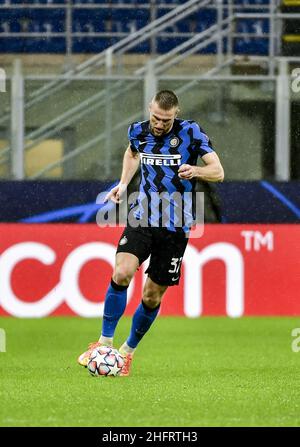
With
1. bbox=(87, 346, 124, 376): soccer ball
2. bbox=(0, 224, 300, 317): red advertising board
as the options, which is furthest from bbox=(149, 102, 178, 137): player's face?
bbox=(0, 224, 300, 317): red advertising board

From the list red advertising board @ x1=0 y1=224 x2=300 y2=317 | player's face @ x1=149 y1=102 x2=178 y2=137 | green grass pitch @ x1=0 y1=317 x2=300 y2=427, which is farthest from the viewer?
red advertising board @ x1=0 y1=224 x2=300 y2=317

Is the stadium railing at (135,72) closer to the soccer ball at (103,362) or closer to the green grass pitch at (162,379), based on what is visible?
the green grass pitch at (162,379)

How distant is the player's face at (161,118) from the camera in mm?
7648

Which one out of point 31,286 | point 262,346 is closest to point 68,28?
point 31,286

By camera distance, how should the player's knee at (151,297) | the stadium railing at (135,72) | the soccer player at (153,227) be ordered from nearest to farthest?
1. the soccer player at (153,227)
2. the player's knee at (151,297)
3. the stadium railing at (135,72)

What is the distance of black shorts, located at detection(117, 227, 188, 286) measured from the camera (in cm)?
788

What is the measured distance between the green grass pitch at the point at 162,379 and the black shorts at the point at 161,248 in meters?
0.68

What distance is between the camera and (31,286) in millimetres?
12695

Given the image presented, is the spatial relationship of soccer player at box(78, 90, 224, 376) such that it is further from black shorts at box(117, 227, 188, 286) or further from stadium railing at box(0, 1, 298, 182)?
stadium railing at box(0, 1, 298, 182)

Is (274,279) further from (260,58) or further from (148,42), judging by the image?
(148,42)

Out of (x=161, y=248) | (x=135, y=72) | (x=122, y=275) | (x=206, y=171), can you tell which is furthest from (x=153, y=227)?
(x=135, y=72)

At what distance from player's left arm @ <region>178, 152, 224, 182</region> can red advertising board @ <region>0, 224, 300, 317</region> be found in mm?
5059

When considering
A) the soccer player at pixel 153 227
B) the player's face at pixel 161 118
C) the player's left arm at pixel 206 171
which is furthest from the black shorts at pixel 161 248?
the player's face at pixel 161 118

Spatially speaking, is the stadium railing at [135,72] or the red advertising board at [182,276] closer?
the red advertising board at [182,276]
